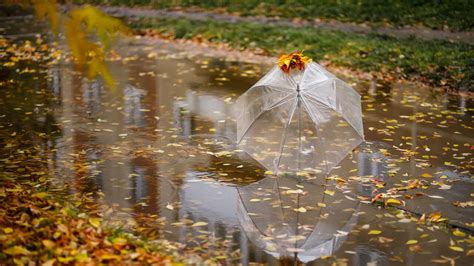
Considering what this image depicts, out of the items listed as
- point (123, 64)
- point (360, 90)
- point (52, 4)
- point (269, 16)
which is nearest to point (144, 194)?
point (52, 4)

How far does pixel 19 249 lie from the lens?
14.9ft

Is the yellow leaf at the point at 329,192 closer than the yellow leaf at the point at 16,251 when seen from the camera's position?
No

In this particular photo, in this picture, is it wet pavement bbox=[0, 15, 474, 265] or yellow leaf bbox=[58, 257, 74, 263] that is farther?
wet pavement bbox=[0, 15, 474, 265]

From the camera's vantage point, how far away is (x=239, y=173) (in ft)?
22.8

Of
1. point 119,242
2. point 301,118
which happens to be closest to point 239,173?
point 301,118

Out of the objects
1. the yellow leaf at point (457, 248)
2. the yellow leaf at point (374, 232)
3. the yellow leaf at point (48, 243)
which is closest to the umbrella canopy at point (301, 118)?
the yellow leaf at point (374, 232)

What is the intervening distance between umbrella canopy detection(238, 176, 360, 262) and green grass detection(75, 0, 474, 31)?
1106 centimetres

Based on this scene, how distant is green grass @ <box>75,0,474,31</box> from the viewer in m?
16.7

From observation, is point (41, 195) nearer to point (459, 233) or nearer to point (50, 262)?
Answer: point (50, 262)

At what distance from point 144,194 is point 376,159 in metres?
2.66

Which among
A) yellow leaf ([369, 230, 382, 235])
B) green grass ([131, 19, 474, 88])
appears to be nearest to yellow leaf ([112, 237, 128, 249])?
yellow leaf ([369, 230, 382, 235])

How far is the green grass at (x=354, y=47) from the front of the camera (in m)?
11.7

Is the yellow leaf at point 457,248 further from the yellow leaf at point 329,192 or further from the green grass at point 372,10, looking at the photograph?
the green grass at point 372,10

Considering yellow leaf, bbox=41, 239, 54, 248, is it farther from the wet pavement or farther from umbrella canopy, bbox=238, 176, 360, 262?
umbrella canopy, bbox=238, 176, 360, 262
